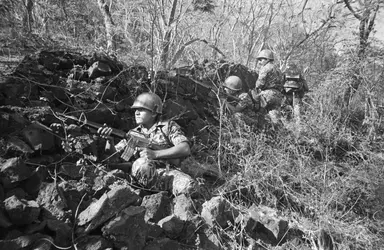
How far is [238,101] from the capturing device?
6.58m

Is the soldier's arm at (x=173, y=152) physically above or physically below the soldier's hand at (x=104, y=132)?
below

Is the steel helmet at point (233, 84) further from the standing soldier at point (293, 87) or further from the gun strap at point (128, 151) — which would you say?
the gun strap at point (128, 151)

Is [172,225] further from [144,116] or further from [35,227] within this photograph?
[144,116]

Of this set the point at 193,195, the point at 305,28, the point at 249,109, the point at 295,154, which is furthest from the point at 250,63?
the point at 193,195

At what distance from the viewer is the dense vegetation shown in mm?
4191

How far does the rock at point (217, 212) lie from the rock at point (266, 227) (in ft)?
0.62

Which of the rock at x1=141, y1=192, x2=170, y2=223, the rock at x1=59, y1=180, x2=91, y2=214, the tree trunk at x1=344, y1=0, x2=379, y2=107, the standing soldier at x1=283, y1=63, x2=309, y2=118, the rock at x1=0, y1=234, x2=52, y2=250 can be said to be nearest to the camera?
the rock at x1=0, y1=234, x2=52, y2=250

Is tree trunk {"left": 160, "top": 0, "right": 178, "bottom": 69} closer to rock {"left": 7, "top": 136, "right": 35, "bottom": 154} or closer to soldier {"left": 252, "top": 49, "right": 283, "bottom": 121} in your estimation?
soldier {"left": 252, "top": 49, "right": 283, "bottom": 121}

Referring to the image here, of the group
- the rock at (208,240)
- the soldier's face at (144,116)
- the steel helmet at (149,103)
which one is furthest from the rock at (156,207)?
the steel helmet at (149,103)

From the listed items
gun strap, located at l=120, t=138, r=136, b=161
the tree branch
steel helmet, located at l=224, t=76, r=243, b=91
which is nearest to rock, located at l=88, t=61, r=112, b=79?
gun strap, located at l=120, t=138, r=136, b=161

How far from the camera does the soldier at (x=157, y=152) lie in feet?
11.8

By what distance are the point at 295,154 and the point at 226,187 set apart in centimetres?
155

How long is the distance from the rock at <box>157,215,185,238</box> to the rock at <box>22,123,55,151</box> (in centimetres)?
149

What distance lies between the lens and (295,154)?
504 centimetres
